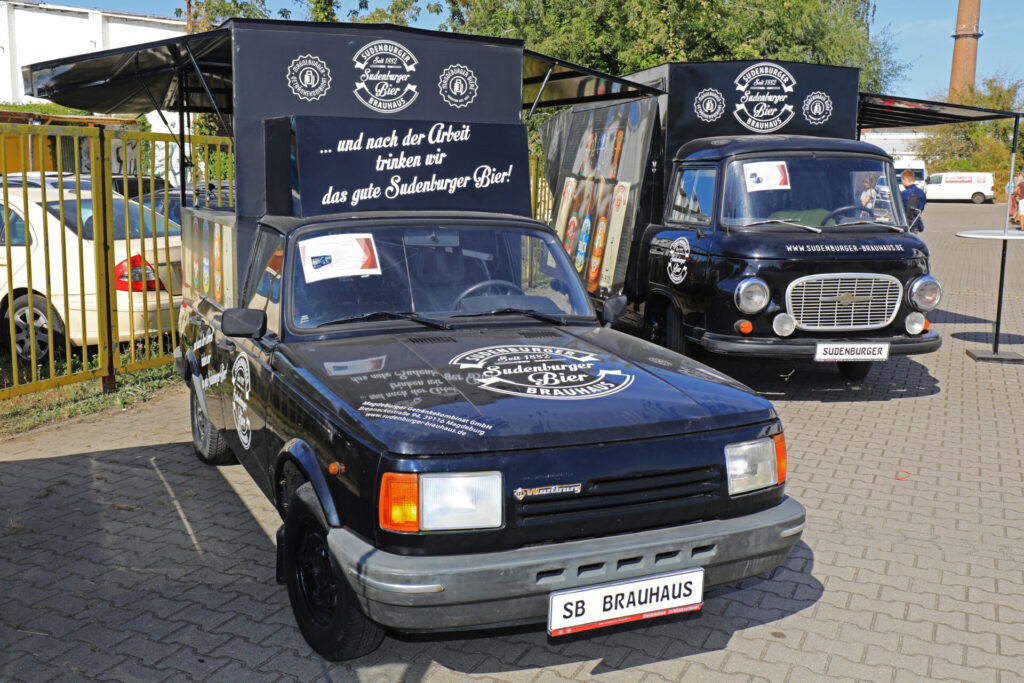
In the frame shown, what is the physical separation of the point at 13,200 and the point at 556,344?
610cm

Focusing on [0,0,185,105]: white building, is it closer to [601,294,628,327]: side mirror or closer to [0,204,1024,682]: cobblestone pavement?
[0,204,1024,682]: cobblestone pavement

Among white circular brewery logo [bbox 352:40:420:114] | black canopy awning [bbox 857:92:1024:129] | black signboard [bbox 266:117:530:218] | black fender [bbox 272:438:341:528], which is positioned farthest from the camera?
black canopy awning [bbox 857:92:1024:129]

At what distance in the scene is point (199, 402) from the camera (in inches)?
246

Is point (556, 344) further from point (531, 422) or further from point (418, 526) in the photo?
point (418, 526)

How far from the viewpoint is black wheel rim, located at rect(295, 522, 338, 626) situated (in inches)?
145

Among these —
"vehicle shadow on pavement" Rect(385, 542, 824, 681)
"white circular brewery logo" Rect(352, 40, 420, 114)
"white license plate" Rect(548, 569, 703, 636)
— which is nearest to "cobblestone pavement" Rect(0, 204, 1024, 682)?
"vehicle shadow on pavement" Rect(385, 542, 824, 681)

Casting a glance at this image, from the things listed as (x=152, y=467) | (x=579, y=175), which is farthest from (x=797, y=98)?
(x=152, y=467)

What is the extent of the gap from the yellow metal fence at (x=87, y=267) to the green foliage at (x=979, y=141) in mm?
54628

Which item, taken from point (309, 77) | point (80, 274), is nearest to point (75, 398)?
point (80, 274)

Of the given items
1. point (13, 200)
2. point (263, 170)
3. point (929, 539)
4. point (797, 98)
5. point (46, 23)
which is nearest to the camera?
point (929, 539)

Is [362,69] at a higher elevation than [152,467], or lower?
higher

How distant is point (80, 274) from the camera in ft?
26.3

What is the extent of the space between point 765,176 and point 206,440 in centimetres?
529

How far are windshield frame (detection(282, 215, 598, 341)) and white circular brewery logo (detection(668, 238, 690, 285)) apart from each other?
11.7 ft
